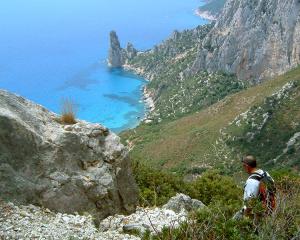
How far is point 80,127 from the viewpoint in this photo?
41.3 feet

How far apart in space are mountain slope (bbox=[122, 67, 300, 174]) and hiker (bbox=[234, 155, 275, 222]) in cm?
4444

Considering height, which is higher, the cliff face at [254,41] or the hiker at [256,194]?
the cliff face at [254,41]

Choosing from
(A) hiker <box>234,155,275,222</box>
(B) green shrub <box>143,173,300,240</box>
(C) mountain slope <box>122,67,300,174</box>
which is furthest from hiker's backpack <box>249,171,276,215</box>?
A: (C) mountain slope <box>122,67,300,174</box>

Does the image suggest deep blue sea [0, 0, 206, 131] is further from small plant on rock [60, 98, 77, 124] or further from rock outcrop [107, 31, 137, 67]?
small plant on rock [60, 98, 77, 124]

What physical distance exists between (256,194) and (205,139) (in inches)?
2354

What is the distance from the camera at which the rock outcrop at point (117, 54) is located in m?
172

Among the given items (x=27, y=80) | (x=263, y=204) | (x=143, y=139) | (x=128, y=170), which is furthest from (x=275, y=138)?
(x=27, y=80)

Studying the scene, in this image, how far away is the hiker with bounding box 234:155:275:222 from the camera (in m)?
8.12

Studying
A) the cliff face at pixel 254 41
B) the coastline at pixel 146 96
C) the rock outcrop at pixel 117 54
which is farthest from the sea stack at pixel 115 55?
the cliff face at pixel 254 41

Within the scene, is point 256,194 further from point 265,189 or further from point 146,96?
point 146,96

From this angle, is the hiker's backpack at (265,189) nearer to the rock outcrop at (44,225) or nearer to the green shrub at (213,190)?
the rock outcrop at (44,225)

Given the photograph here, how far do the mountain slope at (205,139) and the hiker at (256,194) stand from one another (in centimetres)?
4444

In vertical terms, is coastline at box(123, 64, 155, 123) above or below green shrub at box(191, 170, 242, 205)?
above

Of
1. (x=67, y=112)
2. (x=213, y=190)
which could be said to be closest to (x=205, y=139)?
(x=213, y=190)
